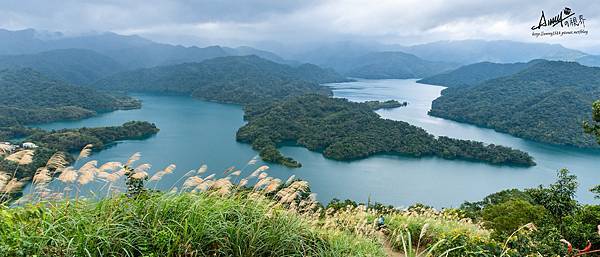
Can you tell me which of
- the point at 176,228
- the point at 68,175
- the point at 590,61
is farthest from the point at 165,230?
the point at 590,61

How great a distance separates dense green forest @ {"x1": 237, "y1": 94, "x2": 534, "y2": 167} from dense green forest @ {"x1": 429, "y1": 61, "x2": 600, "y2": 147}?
21322 millimetres

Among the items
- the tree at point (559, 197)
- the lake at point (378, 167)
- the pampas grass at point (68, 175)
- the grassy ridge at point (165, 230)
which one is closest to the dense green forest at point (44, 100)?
the lake at point (378, 167)

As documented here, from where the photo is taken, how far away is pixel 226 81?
131 metres

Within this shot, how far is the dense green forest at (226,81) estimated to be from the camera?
114 meters

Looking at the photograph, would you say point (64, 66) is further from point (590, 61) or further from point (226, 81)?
point (590, 61)

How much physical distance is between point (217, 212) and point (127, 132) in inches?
2369

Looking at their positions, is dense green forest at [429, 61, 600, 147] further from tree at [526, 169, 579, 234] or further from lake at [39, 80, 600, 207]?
tree at [526, 169, 579, 234]

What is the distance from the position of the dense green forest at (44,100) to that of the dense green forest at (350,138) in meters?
37.4

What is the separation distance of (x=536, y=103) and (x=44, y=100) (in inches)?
4565

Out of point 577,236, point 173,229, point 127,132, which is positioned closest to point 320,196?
point 577,236

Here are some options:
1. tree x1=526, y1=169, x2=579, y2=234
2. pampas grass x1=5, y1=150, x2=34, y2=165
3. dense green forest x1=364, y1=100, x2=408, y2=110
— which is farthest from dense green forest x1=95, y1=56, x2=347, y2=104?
pampas grass x1=5, y1=150, x2=34, y2=165

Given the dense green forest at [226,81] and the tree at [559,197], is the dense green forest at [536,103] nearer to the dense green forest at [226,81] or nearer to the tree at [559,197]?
the dense green forest at [226,81]

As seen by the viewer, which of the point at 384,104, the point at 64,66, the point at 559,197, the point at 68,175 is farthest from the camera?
the point at 64,66

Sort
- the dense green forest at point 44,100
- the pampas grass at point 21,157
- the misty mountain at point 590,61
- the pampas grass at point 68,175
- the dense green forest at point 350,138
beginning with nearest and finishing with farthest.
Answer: the pampas grass at point 68,175 → the pampas grass at point 21,157 → the dense green forest at point 350,138 → the dense green forest at point 44,100 → the misty mountain at point 590,61
